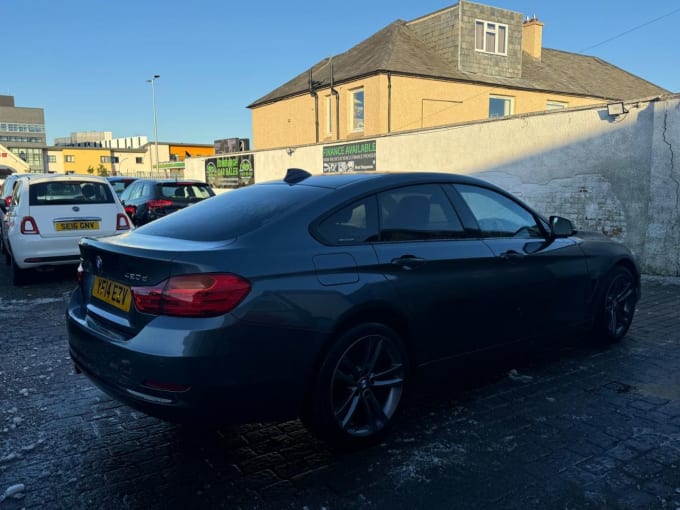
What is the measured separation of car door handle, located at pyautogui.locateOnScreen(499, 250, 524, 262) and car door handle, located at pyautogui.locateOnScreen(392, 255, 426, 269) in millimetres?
830

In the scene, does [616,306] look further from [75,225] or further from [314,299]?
[75,225]

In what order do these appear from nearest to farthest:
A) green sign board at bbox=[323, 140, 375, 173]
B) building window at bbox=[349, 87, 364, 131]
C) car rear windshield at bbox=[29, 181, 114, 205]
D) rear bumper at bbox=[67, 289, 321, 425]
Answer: rear bumper at bbox=[67, 289, 321, 425]
car rear windshield at bbox=[29, 181, 114, 205]
green sign board at bbox=[323, 140, 375, 173]
building window at bbox=[349, 87, 364, 131]

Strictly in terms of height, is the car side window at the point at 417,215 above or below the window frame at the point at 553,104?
below

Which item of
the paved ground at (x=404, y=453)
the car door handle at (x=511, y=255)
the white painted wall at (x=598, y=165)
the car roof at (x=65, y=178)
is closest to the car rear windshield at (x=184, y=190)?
the car roof at (x=65, y=178)

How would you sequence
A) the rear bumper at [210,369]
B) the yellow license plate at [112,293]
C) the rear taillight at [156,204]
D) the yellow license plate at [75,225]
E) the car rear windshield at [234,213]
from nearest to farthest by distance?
the rear bumper at [210,369] < the yellow license plate at [112,293] < the car rear windshield at [234,213] < the yellow license plate at [75,225] < the rear taillight at [156,204]

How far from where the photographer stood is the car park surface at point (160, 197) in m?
12.6

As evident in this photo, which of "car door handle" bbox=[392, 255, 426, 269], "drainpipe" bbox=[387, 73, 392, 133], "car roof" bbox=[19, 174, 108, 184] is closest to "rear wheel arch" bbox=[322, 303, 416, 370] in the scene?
"car door handle" bbox=[392, 255, 426, 269]

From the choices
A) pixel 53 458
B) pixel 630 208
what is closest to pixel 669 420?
pixel 53 458

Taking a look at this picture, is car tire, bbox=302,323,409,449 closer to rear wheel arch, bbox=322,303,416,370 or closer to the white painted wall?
rear wheel arch, bbox=322,303,416,370

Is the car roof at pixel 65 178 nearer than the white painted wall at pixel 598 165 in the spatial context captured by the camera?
Yes

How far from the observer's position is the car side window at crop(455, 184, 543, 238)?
4008mm

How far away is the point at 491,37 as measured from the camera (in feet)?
86.4

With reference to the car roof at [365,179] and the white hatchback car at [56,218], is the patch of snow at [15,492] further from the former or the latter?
the white hatchback car at [56,218]

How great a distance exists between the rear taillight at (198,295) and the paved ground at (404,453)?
940 millimetres
